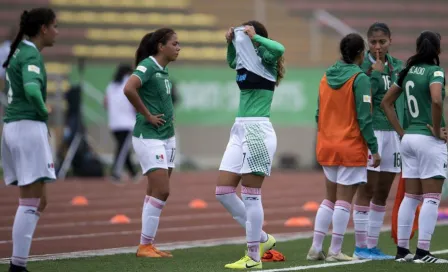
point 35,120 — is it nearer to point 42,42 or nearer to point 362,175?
point 42,42

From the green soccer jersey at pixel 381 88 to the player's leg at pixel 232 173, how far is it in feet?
5.26

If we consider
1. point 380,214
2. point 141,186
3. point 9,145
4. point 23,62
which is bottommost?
point 141,186

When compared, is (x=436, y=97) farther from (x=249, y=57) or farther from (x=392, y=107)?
(x=249, y=57)

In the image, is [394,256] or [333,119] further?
[394,256]

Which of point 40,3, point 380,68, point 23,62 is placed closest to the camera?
point 23,62

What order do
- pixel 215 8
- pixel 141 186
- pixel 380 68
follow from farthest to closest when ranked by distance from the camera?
pixel 215 8, pixel 141 186, pixel 380 68

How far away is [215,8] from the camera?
33.7m

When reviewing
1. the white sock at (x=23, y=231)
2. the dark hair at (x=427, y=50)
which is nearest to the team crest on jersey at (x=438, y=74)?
the dark hair at (x=427, y=50)

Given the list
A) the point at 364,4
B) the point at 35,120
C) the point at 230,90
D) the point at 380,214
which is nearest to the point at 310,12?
the point at 364,4

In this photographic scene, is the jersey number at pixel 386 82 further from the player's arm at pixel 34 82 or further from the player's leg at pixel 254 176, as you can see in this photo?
the player's arm at pixel 34 82

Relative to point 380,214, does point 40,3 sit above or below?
above

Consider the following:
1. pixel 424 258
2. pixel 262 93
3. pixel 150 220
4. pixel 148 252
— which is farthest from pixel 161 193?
pixel 424 258

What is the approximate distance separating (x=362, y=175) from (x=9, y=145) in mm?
3084

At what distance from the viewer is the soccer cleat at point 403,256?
9195 mm
